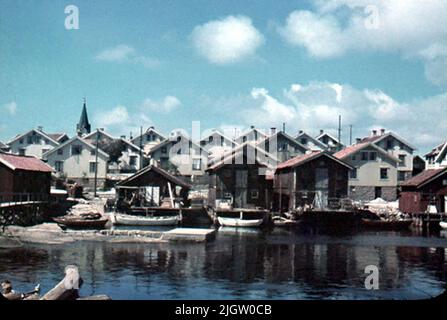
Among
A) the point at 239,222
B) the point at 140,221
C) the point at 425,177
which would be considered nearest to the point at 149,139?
the point at 140,221

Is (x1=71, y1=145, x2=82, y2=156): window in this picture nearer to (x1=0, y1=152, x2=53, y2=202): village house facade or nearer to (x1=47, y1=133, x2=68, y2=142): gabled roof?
(x1=0, y1=152, x2=53, y2=202): village house facade

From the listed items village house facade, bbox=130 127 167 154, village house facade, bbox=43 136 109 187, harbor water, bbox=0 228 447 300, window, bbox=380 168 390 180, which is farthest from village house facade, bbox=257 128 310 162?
harbor water, bbox=0 228 447 300

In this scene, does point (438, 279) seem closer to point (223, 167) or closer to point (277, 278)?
point (277, 278)

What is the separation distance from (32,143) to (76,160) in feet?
20.7

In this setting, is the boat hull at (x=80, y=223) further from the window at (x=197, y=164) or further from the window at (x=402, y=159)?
the window at (x=402, y=159)

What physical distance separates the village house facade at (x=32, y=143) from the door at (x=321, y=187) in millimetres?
23705

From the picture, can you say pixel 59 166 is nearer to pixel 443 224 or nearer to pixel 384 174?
pixel 384 174

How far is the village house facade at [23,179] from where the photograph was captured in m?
31.2

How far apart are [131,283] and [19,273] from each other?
4.49 m

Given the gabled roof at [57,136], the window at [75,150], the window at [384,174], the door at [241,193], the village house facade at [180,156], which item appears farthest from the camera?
the window at [384,174]

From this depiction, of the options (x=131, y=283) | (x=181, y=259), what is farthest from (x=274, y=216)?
(x=131, y=283)

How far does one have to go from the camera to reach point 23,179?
33.3m

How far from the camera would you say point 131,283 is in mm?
15977

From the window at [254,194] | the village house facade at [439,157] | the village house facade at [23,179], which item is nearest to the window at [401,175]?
the village house facade at [439,157]
